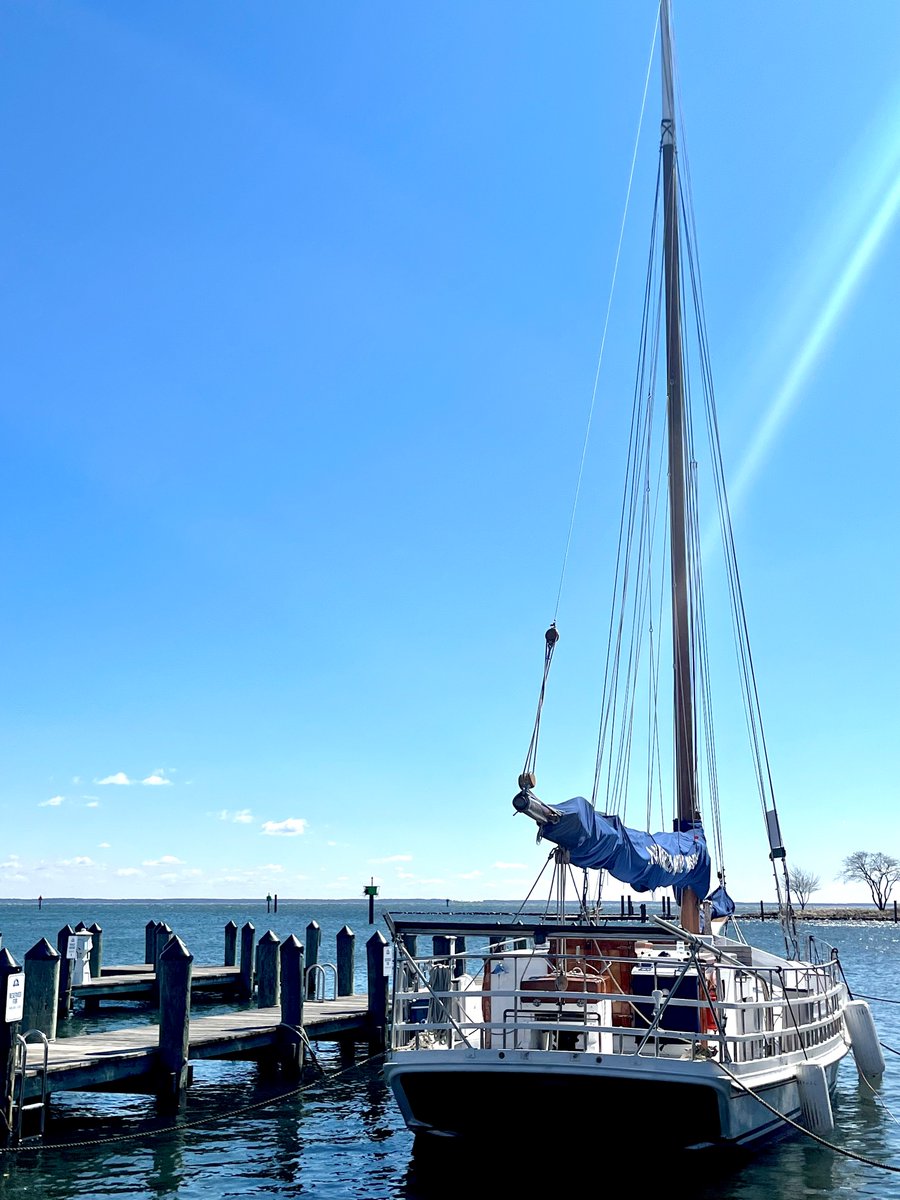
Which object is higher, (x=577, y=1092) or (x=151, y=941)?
(x=151, y=941)

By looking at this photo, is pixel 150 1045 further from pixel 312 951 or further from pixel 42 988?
pixel 312 951

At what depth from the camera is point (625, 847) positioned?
16.2 metres

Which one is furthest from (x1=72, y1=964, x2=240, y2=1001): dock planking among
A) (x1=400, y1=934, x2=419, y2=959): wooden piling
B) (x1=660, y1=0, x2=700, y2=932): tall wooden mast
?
(x1=660, y1=0, x2=700, y2=932): tall wooden mast

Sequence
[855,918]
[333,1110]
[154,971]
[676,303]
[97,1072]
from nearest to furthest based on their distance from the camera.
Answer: [97,1072], [333,1110], [676,303], [154,971], [855,918]

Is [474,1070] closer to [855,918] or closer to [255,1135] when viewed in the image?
[255,1135]

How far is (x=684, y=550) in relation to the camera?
23156 mm

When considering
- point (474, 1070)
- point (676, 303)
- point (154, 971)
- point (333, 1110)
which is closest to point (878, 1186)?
point (474, 1070)

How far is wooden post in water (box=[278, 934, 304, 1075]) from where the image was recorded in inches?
867

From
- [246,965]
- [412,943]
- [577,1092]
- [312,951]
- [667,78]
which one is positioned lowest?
[577,1092]

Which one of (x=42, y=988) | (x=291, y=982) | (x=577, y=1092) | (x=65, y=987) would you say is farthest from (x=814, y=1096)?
(x=65, y=987)

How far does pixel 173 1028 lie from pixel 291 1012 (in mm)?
3864

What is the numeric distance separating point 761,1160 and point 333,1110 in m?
8.09

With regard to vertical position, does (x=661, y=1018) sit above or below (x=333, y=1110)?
above

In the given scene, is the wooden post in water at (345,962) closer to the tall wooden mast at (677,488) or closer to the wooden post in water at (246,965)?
the wooden post in water at (246,965)
